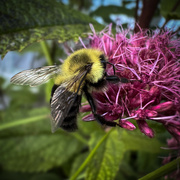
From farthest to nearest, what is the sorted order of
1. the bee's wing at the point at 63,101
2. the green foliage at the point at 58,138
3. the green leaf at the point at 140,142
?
the green leaf at the point at 140,142 < the green foliage at the point at 58,138 < the bee's wing at the point at 63,101

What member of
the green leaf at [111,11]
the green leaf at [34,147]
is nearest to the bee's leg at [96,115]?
the green leaf at [111,11]

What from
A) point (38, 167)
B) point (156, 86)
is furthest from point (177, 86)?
point (38, 167)

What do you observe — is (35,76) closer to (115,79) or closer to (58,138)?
(115,79)

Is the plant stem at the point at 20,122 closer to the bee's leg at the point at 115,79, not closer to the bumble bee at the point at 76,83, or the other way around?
the bumble bee at the point at 76,83

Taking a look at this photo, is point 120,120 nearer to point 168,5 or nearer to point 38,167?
point 168,5

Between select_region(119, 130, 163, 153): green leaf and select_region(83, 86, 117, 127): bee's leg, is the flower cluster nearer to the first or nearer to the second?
select_region(83, 86, 117, 127): bee's leg

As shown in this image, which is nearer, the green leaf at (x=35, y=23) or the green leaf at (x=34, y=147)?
the green leaf at (x=35, y=23)

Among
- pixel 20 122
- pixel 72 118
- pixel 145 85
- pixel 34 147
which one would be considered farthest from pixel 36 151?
pixel 145 85
